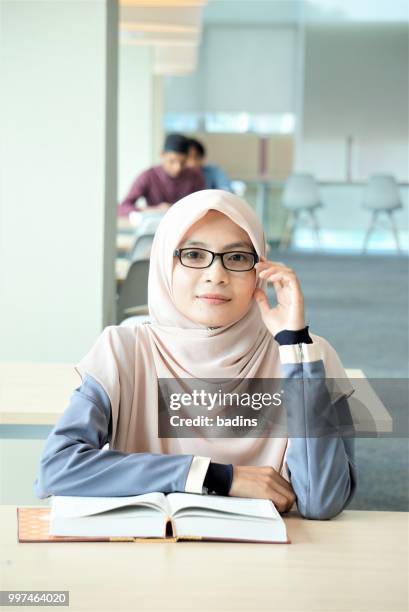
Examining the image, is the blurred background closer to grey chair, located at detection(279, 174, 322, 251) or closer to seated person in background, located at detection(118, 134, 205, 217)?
grey chair, located at detection(279, 174, 322, 251)

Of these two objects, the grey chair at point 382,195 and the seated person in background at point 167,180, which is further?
the grey chair at point 382,195

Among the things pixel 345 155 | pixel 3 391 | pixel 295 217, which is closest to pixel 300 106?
pixel 345 155

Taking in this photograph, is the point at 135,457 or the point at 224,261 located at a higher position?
the point at 224,261

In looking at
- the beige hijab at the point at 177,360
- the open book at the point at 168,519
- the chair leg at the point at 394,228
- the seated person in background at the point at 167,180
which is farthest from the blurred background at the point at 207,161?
the open book at the point at 168,519

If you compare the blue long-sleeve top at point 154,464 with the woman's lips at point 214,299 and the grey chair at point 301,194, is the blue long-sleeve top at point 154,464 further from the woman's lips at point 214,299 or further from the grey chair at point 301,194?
the grey chair at point 301,194

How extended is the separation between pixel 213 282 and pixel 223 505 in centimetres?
41

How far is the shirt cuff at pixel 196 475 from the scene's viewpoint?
159cm

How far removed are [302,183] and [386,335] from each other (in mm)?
5520

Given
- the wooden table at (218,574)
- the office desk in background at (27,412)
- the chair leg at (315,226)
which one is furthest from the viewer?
the chair leg at (315,226)

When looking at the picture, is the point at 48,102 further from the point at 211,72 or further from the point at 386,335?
the point at 211,72

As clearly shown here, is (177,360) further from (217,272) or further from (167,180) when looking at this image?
(167,180)

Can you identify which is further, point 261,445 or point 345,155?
point 345,155

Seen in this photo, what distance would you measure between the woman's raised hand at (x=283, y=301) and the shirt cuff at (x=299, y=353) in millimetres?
46

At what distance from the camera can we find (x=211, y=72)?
14.4 metres
